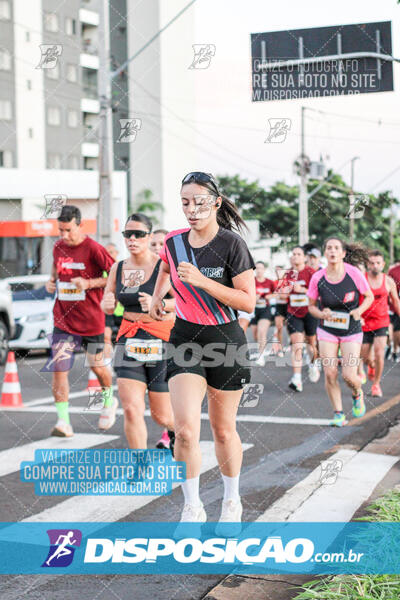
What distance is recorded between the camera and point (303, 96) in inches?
247

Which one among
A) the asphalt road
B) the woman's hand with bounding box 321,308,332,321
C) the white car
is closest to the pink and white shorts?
the woman's hand with bounding box 321,308,332,321

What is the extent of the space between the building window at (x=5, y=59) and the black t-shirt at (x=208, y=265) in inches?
1628

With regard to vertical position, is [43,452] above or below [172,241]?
below

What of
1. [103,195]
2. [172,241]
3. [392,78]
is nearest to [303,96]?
[392,78]

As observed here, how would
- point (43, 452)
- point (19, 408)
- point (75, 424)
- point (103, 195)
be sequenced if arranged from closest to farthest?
1. point (43, 452)
2. point (75, 424)
3. point (19, 408)
4. point (103, 195)

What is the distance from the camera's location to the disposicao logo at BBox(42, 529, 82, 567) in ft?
14.7

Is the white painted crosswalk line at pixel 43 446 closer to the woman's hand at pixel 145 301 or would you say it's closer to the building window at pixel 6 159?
the woman's hand at pixel 145 301

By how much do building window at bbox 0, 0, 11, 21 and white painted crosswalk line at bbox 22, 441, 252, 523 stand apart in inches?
1642

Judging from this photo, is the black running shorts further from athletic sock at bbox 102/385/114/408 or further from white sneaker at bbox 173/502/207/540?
athletic sock at bbox 102/385/114/408

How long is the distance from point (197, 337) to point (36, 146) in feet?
142

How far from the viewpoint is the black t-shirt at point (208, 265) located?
14.6 feet

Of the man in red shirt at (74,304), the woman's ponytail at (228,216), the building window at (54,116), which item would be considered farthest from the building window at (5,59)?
the woman's ponytail at (228,216)

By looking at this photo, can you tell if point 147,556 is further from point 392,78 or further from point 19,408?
point 19,408

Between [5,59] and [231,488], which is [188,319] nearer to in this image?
[231,488]
